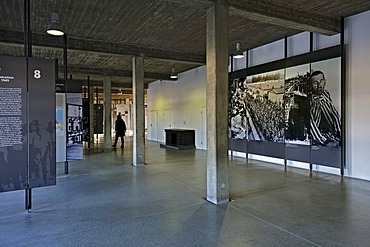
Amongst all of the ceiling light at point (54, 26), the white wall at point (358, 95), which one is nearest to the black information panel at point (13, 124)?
the ceiling light at point (54, 26)

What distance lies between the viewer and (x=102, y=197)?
16.8 feet

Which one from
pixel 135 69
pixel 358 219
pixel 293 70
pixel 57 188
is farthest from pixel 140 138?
pixel 358 219

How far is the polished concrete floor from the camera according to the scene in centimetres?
333

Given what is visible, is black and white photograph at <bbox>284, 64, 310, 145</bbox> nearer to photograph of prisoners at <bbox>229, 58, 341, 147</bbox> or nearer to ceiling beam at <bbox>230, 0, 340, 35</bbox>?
photograph of prisoners at <bbox>229, 58, 341, 147</bbox>

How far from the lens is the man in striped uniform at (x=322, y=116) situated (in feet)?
22.2

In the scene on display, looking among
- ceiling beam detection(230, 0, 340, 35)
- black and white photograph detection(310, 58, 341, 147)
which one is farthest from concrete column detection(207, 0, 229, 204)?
black and white photograph detection(310, 58, 341, 147)

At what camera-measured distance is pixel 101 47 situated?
8219mm

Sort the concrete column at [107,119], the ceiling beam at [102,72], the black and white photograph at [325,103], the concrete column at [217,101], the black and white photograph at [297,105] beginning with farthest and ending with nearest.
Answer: the concrete column at [107,119] → the ceiling beam at [102,72] → the black and white photograph at [297,105] → the black and white photograph at [325,103] → the concrete column at [217,101]

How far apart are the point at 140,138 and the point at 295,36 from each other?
19.1 feet

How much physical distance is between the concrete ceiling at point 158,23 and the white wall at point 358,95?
419 mm

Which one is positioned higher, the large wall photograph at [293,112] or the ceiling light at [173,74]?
the ceiling light at [173,74]

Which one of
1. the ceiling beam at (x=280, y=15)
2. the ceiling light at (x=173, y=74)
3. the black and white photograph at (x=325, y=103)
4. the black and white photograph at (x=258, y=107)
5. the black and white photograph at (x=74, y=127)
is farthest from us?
the ceiling light at (x=173, y=74)

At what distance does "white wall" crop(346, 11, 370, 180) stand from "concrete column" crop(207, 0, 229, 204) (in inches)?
148

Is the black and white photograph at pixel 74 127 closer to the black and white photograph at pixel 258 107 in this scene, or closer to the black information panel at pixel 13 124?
the black information panel at pixel 13 124
